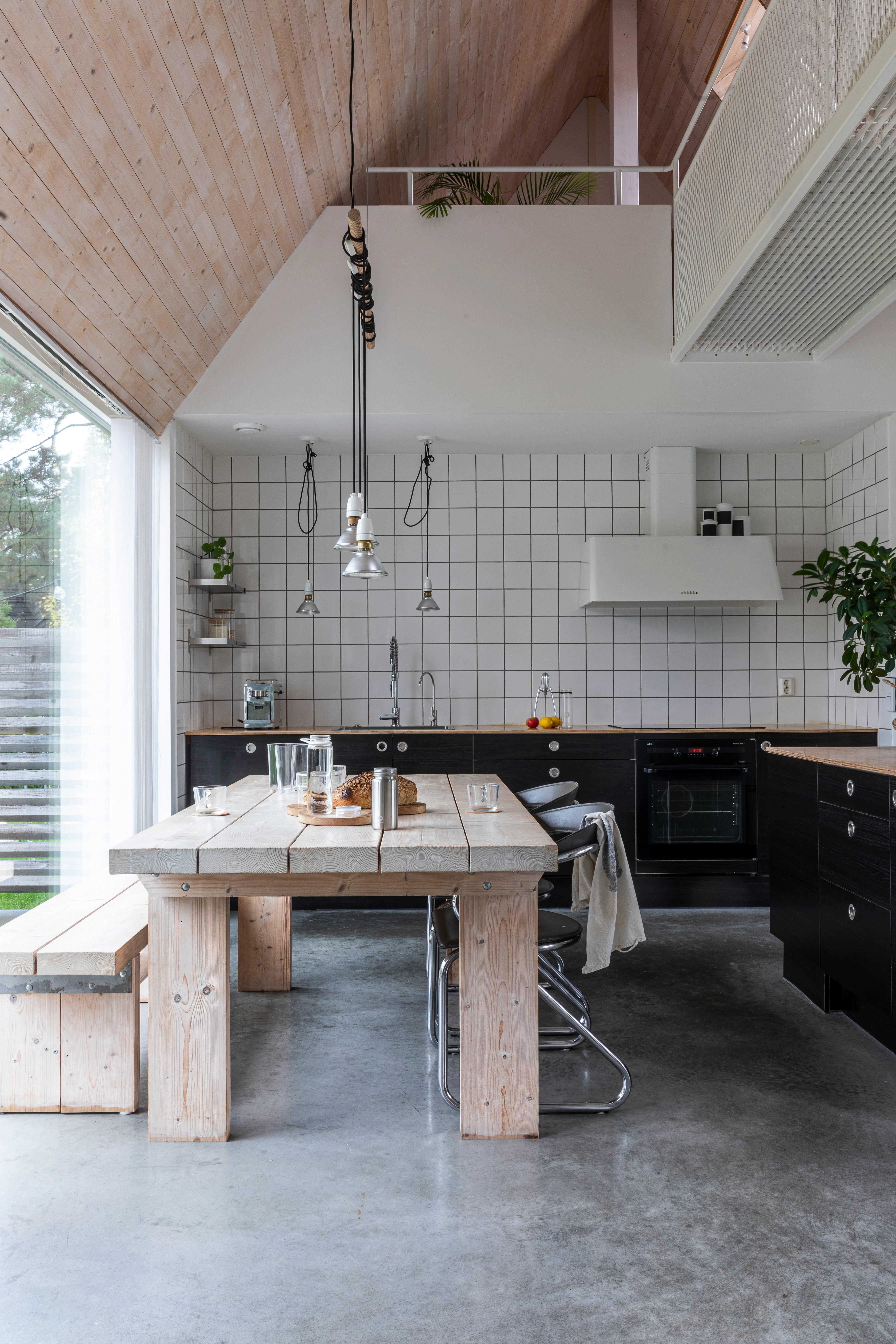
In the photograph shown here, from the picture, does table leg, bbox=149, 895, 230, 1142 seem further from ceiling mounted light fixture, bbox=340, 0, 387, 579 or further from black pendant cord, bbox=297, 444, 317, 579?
black pendant cord, bbox=297, 444, 317, 579

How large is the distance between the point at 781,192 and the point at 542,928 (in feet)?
7.86

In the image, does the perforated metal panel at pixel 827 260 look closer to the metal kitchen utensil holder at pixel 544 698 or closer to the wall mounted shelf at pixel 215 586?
the metal kitchen utensil holder at pixel 544 698

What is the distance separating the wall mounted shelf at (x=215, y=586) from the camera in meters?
4.77

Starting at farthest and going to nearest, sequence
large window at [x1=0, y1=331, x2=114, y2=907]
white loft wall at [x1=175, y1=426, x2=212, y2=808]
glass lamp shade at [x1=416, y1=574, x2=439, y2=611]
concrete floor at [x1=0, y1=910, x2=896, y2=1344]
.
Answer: glass lamp shade at [x1=416, y1=574, x2=439, y2=611] < white loft wall at [x1=175, y1=426, x2=212, y2=808] < large window at [x1=0, y1=331, x2=114, y2=907] < concrete floor at [x1=0, y1=910, x2=896, y2=1344]

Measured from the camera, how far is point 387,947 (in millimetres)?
3975

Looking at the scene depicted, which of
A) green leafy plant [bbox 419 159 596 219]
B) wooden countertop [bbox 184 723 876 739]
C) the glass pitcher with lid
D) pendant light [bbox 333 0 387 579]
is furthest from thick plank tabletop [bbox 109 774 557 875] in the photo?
green leafy plant [bbox 419 159 596 219]

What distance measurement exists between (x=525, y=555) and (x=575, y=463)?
23.1 inches

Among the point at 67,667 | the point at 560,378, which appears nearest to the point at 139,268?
the point at 67,667

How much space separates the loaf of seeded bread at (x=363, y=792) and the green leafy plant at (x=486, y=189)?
9.96 feet

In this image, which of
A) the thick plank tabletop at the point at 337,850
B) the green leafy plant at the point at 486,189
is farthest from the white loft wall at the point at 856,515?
the thick plank tabletop at the point at 337,850

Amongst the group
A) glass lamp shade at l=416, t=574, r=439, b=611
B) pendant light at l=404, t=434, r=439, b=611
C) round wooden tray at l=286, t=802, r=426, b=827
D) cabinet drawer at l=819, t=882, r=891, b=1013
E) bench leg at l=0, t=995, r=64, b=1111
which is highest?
pendant light at l=404, t=434, r=439, b=611

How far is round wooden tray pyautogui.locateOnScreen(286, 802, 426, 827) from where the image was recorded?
2.41 meters

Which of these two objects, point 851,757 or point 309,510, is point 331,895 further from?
point 309,510

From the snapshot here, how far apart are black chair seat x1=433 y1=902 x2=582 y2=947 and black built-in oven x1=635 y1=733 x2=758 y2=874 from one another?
1936 mm
